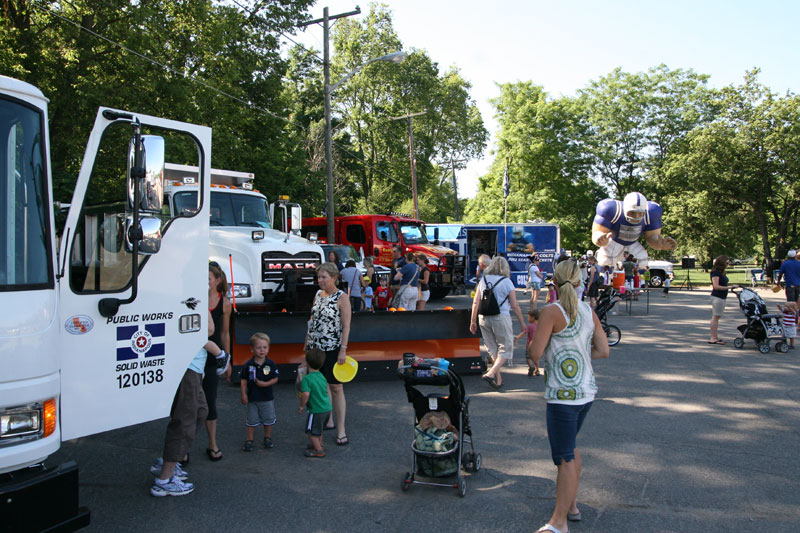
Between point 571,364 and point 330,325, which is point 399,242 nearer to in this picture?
point 330,325

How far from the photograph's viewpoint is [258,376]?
5.80m

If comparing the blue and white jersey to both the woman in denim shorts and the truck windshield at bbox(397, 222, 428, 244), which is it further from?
the woman in denim shorts

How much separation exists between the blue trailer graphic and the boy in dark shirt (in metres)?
20.0

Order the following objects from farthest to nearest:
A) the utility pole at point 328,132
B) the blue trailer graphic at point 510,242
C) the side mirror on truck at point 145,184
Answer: the blue trailer graphic at point 510,242, the utility pole at point 328,132, the side mirror on truck at point 145,184

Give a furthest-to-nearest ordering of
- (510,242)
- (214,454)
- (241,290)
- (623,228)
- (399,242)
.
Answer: (510,242) < (623,228) < (399,242) < (241,290) < (214,454)

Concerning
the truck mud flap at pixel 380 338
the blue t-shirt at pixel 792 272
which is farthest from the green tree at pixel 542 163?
the truck mud flap at pixel 380 338

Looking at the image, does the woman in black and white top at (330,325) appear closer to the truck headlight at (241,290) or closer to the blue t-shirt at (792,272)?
the truck headlight at (241,290)

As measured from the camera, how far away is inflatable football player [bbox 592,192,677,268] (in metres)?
22.6

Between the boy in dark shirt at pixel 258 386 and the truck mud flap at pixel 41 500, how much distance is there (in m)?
2.48

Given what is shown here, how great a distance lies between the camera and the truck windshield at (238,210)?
10961 mm

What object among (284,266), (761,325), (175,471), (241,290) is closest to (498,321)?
(284,266)

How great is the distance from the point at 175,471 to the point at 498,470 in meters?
2.74

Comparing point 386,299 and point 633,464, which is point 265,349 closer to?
point 633,464

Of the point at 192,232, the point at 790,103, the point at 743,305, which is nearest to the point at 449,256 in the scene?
the point at 743,305
